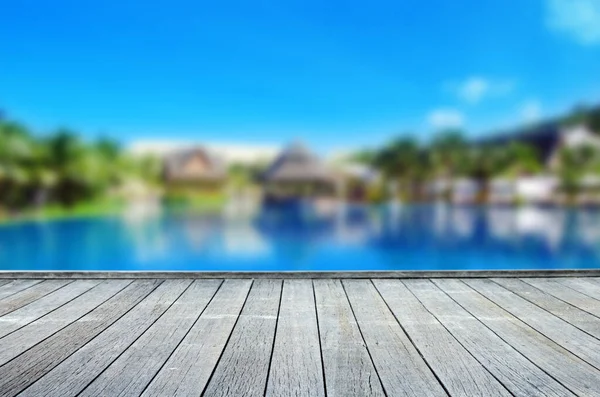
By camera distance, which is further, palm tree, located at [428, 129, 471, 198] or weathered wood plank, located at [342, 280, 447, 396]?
palm tree, located at [428, 129, 471, 198]

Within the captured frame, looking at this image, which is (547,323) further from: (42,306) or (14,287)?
(14,287)

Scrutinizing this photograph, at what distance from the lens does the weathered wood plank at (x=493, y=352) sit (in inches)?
41.7

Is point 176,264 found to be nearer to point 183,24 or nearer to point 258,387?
point 183,24

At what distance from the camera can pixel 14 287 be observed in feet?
6.55

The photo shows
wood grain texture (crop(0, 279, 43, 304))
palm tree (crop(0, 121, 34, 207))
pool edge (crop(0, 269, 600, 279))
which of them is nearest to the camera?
wood grain texture (crop(0, 279, 43, 304))

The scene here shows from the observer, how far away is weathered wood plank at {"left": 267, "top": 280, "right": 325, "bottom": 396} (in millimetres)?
1057

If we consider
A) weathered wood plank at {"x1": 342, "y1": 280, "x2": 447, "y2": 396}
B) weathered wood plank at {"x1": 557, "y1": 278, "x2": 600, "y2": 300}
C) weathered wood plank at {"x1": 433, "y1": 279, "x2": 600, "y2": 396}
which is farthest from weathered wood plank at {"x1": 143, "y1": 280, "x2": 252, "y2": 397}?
weathered wood plank at {"x1": 557, "y1": 278, "x2": 600, "y2": 300}

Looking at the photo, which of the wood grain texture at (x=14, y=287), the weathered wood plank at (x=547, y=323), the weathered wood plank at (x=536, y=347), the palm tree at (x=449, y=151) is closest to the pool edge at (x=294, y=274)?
the wood grain texture at (x=14, y=287)

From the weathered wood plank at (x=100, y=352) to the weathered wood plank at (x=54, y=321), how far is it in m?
0.16

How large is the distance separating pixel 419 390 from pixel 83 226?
10.7 feet

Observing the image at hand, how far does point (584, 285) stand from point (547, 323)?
0.65 metres

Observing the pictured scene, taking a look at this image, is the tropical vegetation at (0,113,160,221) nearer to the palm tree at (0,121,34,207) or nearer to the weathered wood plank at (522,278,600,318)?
the palm tree at (0,121,34,207)

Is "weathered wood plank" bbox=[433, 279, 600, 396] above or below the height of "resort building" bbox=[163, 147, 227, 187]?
below

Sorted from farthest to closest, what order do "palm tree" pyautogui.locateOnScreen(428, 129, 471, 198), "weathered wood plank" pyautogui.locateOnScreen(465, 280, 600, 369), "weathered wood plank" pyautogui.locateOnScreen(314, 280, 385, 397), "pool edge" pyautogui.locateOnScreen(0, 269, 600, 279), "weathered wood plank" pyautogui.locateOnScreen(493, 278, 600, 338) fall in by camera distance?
1. "palm tree" pyautogui.locateOnScreen(428, 129, 471, 198)
2. "pool edge" pyautogui.locateOnScreen(0, 269, 600, 279)
3. "weathered wood plank" pyautogui.locateOnScreen(493, 278, 600, 338)
4. "weathered wood plank" pyautogui.locateOnScreen(465, 280, 600, 369)
5. "weathered wood plank" pyautogui.locateOnScreen(314, 280, 385, 397)
